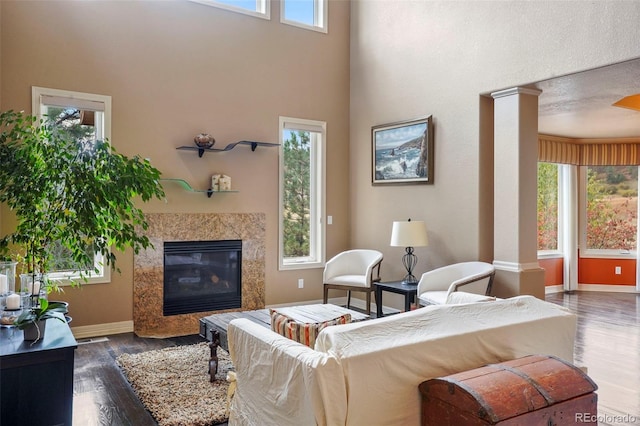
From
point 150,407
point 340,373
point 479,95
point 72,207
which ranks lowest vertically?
point 150,407

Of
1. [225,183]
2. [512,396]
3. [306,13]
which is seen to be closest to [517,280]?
[512,396]

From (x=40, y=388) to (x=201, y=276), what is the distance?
2993mm

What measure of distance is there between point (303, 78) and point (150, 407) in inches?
171

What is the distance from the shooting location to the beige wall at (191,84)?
463 centimetres

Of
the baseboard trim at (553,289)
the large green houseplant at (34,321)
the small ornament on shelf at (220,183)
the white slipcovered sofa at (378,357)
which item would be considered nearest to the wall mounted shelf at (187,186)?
the small ornament on shelf at (220,183)

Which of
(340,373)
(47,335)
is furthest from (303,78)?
(340,373)

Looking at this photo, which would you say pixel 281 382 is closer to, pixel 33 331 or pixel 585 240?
pixel 33 331

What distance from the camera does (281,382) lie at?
6.77 feet

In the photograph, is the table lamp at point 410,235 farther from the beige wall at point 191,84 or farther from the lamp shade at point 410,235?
the beige wall at point 191,84

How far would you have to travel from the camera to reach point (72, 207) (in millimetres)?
2648

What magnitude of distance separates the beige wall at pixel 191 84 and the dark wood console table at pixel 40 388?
96.1 inches

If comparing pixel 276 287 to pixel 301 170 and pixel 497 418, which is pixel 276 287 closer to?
pixel 301 170

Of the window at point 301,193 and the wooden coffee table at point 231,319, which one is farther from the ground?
the window at point 301,193

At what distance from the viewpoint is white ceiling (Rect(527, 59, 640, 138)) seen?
4031 mm
